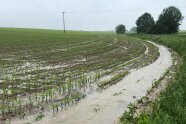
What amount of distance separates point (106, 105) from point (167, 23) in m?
78.3

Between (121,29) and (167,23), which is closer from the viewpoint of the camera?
(167,23)

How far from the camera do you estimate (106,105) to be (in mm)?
12242

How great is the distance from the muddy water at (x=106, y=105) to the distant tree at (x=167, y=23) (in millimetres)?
71349

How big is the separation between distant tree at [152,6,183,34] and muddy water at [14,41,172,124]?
71.3 meters

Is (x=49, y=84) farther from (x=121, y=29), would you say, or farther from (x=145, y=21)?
(x=121, y=29)

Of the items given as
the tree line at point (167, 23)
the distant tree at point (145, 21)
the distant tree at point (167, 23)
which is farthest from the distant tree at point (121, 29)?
the distant tree at point (167, 23)

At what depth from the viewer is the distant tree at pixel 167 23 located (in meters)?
87.3

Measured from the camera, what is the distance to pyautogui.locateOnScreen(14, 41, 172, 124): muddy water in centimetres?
1032

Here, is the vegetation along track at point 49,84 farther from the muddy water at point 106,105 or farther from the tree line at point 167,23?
the tree line at point 167,23

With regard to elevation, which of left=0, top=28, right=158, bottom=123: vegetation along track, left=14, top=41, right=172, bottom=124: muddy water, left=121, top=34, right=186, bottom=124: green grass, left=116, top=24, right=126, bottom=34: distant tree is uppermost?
left=121, top=34, right=186, bottom=124: green grass

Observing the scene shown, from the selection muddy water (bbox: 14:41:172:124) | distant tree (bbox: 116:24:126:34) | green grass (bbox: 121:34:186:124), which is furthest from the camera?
distant tree (bbox: 116:24:126:34)

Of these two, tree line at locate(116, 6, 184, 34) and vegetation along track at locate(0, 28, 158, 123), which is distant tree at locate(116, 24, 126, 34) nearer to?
tree line at locate(116, 6, 184, 34)

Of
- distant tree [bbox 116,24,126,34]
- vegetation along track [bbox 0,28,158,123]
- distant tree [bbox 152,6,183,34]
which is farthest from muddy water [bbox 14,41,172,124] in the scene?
distant tree [bbox 116,24,126,34]

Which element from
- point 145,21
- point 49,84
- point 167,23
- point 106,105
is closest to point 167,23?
point 167,23
